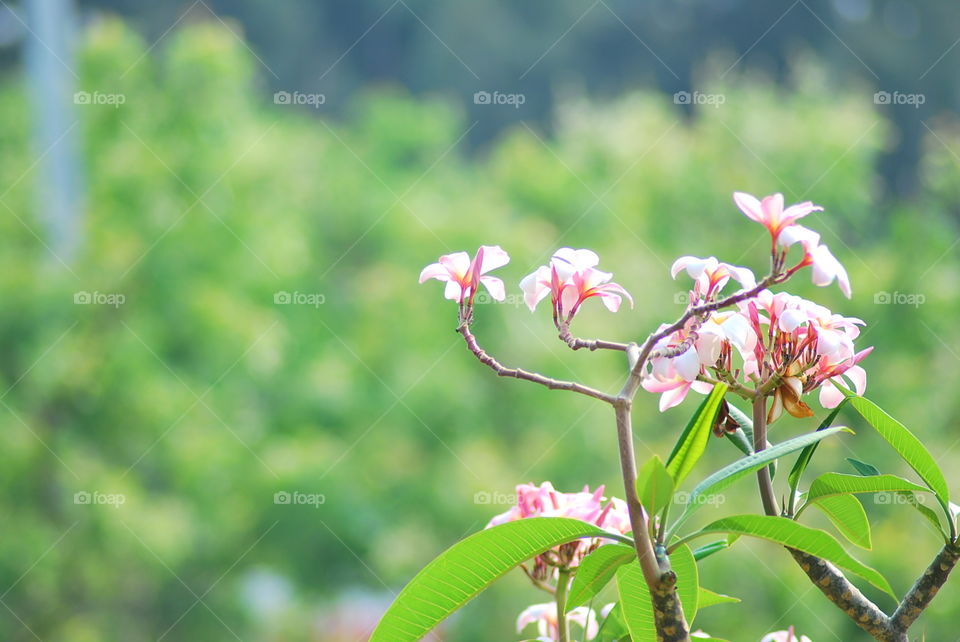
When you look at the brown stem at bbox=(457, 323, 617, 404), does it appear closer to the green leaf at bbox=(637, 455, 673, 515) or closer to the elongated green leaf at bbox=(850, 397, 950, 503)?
the green leaf at bbox=(637, 455, 673, 515)

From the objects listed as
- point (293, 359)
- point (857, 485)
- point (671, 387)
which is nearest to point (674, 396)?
point (671, 387)

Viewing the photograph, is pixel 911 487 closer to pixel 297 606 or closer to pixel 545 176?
pixel 297 606

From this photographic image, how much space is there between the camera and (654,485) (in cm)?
48

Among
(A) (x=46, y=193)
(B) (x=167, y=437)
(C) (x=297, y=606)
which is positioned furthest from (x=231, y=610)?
(A) (x=46, y=193)

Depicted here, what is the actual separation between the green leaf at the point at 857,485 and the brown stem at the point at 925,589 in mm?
49

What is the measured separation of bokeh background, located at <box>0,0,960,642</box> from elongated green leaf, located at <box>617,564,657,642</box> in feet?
8.14

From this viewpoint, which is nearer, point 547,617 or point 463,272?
point 463,272

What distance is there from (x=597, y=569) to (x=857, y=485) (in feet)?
0.56

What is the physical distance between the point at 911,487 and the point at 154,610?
13.2 ft

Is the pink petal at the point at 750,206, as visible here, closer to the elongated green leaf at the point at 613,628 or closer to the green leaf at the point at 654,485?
the green leaf at the point at 654,485

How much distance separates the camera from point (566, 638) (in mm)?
634

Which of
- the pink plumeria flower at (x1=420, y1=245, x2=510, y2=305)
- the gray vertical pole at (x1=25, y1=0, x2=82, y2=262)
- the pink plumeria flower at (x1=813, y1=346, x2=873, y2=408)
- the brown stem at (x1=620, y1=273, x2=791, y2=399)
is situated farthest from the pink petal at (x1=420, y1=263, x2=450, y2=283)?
the gray vertical pole at (x1=25, y1=0, x2=82, y2=262)

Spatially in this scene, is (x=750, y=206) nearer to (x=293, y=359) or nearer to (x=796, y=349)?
(x=796, y=349)

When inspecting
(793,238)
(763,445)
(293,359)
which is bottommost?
(763,445)
